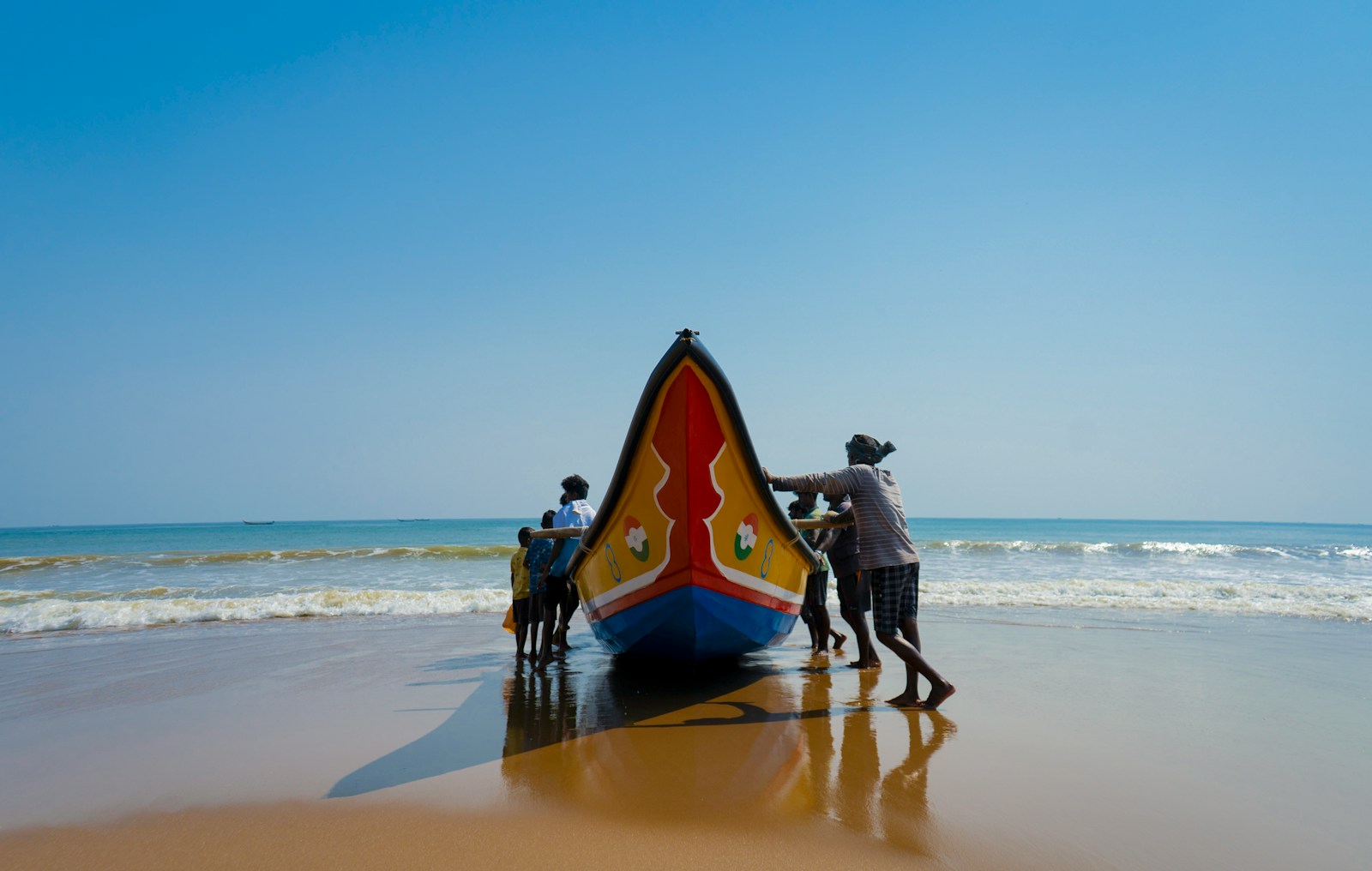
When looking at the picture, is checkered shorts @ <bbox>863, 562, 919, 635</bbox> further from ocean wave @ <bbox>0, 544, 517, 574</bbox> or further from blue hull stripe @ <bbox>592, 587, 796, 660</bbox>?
ocean wave @ <bbox>0, 544, 517, 574</bbox>

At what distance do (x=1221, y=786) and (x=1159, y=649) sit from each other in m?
4.02

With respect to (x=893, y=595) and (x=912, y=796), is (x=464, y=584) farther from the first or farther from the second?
(x=912, y=796)

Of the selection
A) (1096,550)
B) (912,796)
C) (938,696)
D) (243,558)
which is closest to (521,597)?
(938,696)

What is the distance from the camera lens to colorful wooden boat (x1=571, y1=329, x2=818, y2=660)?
418cm

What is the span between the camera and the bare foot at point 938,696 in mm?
4297

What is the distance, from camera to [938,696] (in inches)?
170

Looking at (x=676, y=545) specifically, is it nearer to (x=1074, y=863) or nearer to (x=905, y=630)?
(x=905, y=630)

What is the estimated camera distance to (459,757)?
136 inches

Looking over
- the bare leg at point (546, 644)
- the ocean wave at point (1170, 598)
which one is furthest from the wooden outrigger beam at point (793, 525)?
the ocean wave at point (1170, 598)

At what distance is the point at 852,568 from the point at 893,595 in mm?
2100

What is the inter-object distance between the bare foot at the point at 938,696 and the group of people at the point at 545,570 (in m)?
3.03

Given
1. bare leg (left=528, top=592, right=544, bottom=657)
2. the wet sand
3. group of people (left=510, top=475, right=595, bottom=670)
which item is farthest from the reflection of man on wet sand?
bare leg (left=528, top=592, right=544, bottom=657)

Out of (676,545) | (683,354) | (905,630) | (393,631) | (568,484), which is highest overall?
(683,354)

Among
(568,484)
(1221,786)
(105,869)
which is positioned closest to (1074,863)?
(1221,786)
